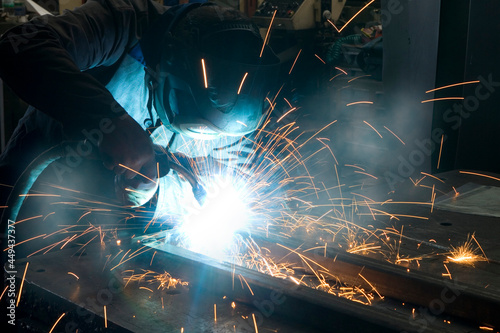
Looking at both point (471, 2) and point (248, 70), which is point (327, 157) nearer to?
point (471, 2)

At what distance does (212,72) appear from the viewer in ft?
6.30

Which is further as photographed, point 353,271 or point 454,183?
point 454,183

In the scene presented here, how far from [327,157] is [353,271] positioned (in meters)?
2.42

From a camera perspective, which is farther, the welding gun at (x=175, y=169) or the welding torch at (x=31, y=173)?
the welding gun at (x=175, y=169)

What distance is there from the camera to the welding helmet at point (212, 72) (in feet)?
6.30

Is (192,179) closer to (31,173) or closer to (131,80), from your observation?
(31,173)

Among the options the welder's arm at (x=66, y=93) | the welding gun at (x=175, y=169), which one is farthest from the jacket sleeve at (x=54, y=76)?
the welding gun at (x=175, y=169)

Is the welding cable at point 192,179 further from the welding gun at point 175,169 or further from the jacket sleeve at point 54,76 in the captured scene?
the jacket sleeve at point 54,76

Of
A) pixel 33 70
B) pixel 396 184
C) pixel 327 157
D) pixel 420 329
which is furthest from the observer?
pixel 327 157

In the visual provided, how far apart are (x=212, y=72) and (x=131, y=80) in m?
0.53

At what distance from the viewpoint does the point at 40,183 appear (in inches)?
87.5

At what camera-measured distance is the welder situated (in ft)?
5.41

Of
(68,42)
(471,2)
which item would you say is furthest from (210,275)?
(471,2)

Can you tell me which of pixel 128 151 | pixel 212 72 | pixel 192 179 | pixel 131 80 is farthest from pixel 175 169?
pixel 131 80
